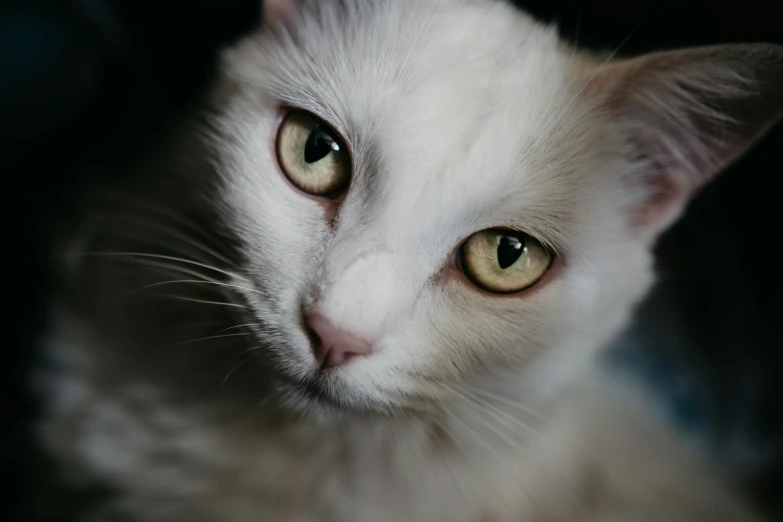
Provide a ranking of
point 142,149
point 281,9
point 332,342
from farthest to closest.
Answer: point 142,149 < point 281,9 < point 332,342

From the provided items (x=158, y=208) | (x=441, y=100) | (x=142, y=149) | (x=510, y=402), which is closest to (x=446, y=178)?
(x=441, y=100)

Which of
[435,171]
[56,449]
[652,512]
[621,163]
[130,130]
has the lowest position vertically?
[56,449]

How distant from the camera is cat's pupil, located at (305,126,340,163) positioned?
79cm

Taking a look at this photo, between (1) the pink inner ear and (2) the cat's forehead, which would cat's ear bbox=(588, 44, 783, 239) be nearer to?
(2) the cat's forehead

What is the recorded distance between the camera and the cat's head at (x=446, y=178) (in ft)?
2.34

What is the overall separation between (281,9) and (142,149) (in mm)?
442

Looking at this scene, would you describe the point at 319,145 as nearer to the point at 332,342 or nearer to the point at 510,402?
the point at 332,342

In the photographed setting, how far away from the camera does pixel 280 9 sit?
89cm

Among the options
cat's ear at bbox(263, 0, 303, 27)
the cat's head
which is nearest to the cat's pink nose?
the cat's head

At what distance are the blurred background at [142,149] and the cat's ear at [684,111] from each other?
0.27 meters

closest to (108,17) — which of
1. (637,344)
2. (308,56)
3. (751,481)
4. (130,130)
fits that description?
(130,130)

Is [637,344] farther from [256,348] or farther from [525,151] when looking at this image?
[256,348]

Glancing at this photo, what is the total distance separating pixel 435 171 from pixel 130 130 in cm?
86

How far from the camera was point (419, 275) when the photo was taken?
73 cm
